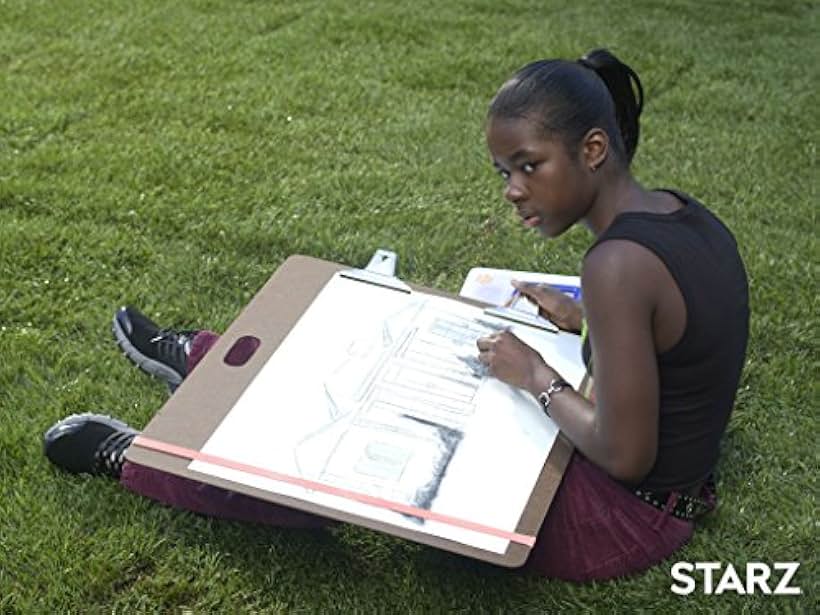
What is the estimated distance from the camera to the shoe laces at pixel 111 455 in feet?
8.46

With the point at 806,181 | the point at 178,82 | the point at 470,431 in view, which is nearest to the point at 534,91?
the point at 470,431

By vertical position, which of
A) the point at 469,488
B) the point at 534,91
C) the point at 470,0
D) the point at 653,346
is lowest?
the point at 470,0

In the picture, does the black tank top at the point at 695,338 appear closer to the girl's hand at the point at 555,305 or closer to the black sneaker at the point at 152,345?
the girl's hand at the point at 555,305

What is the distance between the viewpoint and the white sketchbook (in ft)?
7.20

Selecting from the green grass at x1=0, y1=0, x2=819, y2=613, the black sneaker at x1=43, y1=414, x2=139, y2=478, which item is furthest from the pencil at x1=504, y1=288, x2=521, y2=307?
the black sneaker at x1=43, y1=414, x2=139, y2=478

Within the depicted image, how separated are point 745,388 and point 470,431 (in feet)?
2.98

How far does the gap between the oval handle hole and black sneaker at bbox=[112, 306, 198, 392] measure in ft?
1.20

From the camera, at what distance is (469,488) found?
2.22 m

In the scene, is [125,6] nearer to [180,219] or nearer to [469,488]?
[180,219]

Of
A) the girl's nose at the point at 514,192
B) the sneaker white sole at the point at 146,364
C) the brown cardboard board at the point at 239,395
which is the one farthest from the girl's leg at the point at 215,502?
the girl's nose at the point at 514,192

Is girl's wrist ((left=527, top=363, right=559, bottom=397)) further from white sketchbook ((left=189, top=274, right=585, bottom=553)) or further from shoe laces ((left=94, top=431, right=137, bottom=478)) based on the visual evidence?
shoe laces ((left=94, top=431, right=137, bottom=478))

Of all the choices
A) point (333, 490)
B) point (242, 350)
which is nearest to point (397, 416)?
point (333, 490)

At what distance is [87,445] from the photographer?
262cm

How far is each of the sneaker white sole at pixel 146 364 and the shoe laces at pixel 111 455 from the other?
1.00 feet
